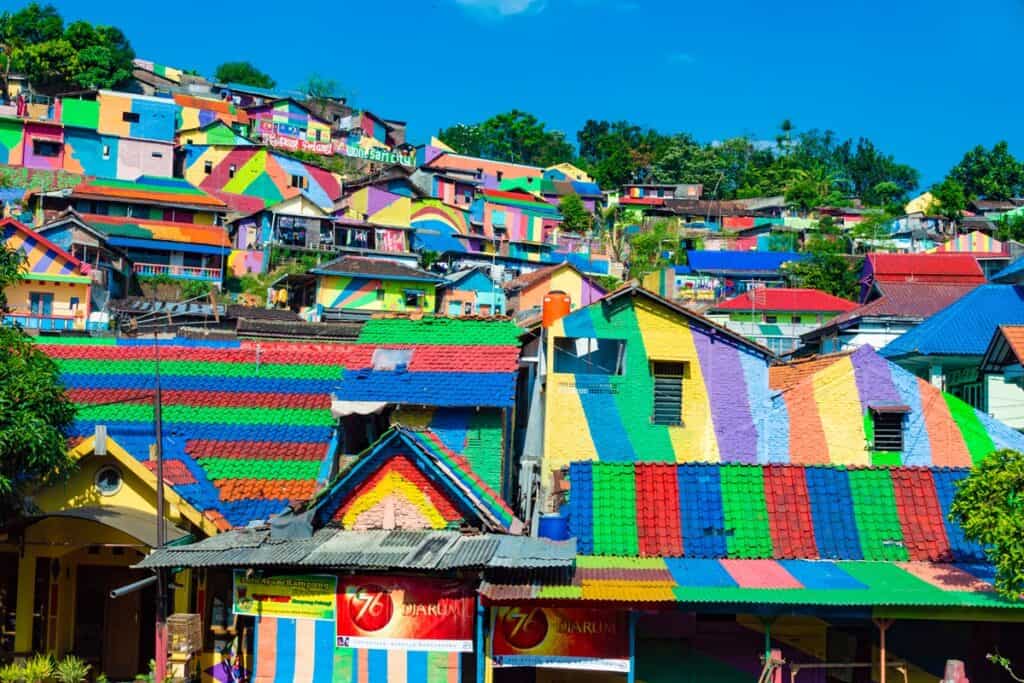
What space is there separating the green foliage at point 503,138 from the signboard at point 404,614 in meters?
94.3

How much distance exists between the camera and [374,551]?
52.6ft

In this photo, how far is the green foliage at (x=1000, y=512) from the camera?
14.2 metres

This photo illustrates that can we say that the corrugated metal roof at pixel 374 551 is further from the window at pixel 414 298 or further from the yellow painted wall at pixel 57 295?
the window at pixel 414 298

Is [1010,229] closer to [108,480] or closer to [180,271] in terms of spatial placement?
[180,271]

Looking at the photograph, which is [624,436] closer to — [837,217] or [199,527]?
[199,527]

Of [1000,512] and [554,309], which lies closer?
[1000,512]

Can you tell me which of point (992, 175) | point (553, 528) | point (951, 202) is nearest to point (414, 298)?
point (553, 528)

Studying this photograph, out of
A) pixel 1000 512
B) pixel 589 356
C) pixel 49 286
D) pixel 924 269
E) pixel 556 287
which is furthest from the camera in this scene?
pixel 556 287

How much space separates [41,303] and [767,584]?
38177 millimetres

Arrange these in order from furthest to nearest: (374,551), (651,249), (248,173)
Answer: (651,249), (248,173), (374,551)

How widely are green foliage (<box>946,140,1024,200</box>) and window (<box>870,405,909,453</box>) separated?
7964cm

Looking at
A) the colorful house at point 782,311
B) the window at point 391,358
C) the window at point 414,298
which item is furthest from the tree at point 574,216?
the window at point 391,358

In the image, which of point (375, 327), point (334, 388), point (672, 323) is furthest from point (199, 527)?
point (672, 323)

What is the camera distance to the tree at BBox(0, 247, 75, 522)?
17078 mm
